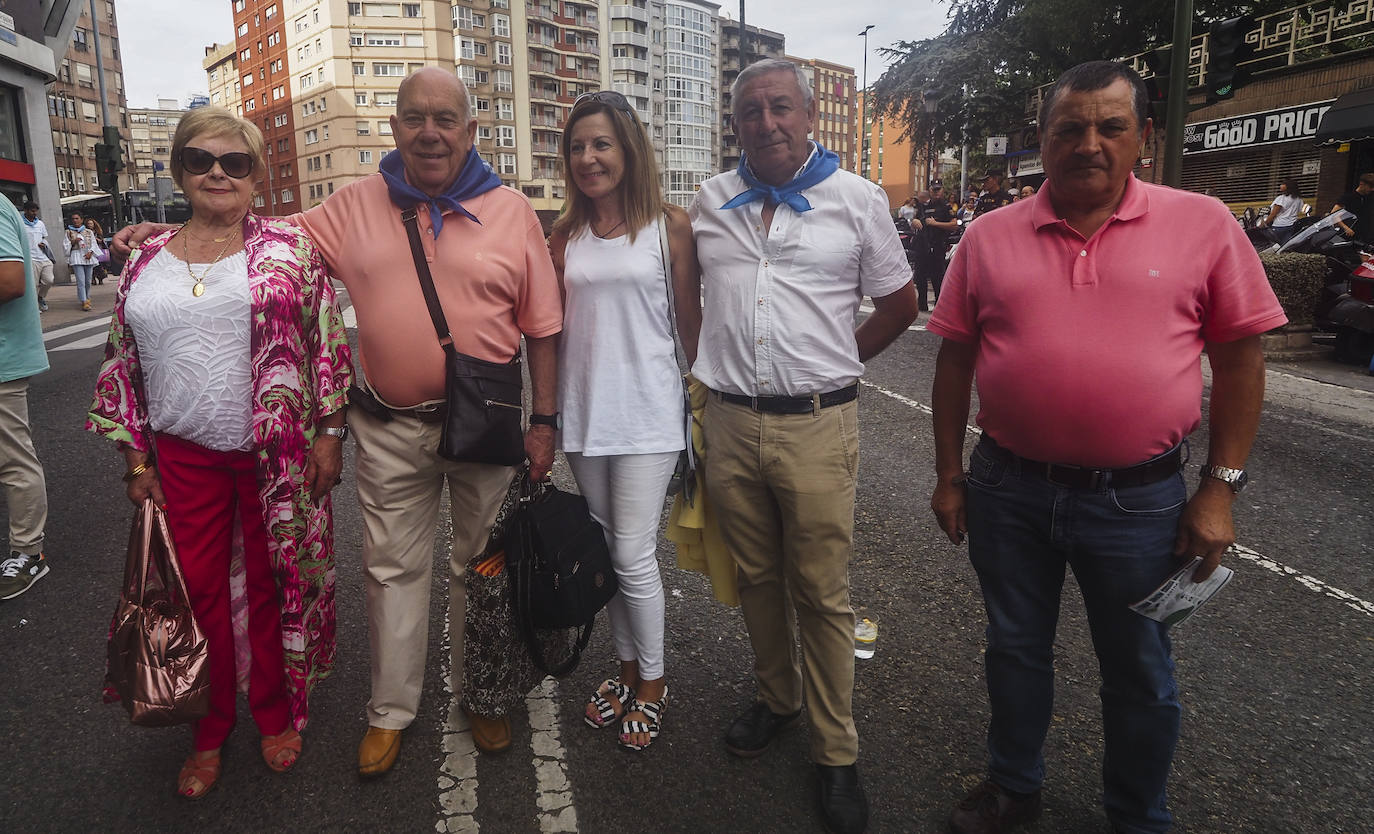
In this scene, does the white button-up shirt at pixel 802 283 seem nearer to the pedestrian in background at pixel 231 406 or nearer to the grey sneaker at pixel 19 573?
the pedestrian in background at pixel 231 406

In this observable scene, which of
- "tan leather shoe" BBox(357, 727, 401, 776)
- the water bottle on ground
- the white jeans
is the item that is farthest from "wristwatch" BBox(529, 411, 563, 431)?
the water bottle on ground

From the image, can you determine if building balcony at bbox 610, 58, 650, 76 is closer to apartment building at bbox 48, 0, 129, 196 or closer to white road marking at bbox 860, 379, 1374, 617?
apartment building at bbox 48, 0, 129, 196

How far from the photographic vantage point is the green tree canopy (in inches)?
1094

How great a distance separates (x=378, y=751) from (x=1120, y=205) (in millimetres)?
2699

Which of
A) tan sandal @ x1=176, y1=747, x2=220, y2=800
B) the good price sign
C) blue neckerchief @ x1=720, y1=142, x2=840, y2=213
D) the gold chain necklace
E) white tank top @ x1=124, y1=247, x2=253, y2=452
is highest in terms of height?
the good price sign

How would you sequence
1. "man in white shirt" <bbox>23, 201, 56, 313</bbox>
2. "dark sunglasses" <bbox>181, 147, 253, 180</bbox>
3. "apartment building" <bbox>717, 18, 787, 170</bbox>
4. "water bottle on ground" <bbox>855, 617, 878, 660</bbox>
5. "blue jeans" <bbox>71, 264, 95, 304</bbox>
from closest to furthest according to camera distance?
"dark sunglasses" <bbox>181, 147, 253, 180</bbox> → "water bottle on ground" <bbox>855, 617, 878, 660</bbox> → "man in white shirt" <bbox>23, 201, 56, 313</bbox> → "blue jeans" <bbox>71, 264, 95, 304</bbox> → "apartment building" <bbox>717, 18, 787, 170</bbox>

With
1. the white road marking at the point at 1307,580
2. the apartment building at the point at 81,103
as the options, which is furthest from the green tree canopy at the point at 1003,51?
the apartment building at the point at 81,103

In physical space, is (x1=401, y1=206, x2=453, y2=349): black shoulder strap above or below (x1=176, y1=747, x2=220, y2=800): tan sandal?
above

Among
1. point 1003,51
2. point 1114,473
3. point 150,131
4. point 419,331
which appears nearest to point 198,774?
point 419,331

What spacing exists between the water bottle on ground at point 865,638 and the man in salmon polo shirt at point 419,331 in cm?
145

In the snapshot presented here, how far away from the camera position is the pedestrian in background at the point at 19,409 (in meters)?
3.89

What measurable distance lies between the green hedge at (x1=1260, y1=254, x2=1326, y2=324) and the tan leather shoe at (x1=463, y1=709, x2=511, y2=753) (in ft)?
35.4

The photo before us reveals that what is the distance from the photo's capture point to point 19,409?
4188mm

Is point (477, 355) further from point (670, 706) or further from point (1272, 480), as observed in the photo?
point (1272, 480)
